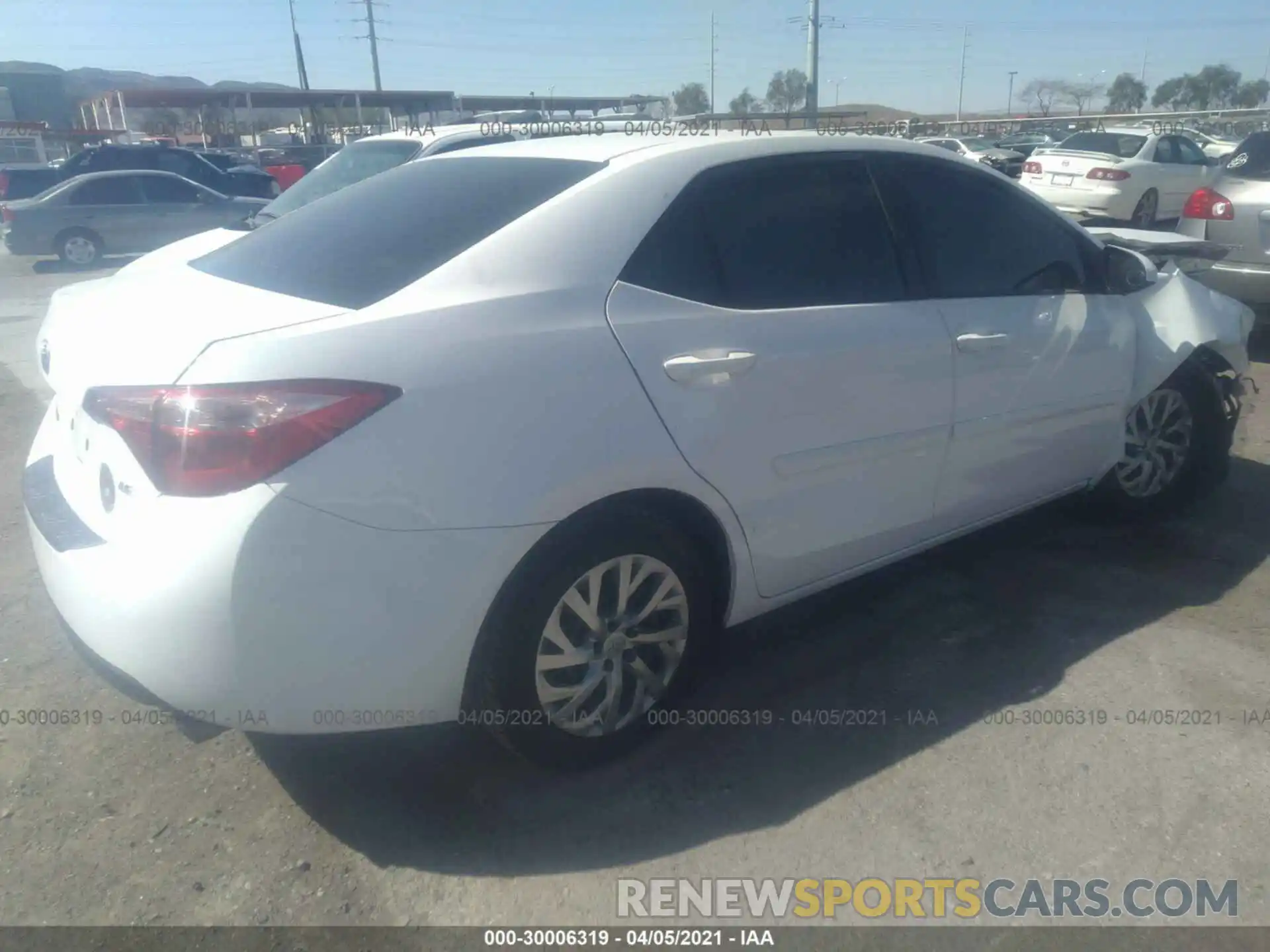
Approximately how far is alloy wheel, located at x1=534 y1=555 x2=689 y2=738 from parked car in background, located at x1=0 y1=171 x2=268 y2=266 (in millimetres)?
12985

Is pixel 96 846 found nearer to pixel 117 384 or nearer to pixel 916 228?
pixel 117 384

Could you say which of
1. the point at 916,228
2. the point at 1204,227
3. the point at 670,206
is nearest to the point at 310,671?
the point at 670,206

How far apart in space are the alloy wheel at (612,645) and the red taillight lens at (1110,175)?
1468 cm

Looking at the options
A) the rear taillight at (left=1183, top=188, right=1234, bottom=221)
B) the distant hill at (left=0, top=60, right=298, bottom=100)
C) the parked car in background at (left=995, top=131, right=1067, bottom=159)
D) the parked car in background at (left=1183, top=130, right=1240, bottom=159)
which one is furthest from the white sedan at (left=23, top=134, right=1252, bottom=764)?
the distant hill at (left=0, top=60, right=298, bottom=100)

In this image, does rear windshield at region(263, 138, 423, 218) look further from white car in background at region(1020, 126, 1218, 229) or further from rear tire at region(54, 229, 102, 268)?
white car in background at region(1020, 126, 1218, 229)

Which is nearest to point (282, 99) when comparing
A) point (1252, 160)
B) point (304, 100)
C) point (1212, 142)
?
point (304, 100)

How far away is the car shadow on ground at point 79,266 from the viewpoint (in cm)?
1435

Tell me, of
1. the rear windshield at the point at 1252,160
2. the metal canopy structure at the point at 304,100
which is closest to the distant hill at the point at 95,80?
the metal canopy structure at the point at 304,100

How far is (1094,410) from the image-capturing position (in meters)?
3.90

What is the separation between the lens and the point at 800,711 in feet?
10.3

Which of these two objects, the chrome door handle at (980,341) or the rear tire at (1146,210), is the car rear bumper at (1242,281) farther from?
the rear tire at (1146,210)

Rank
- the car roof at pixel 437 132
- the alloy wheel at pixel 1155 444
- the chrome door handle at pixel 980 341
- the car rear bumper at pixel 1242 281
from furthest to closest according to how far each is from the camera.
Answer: the car roof at pixel 437 132, the car rear bumper at pixel 1242 281, the alloy wheel at pixel 1155 444, the chrome door handle at pixel 980 341

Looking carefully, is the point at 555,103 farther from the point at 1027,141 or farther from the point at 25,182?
the point at 1027,141

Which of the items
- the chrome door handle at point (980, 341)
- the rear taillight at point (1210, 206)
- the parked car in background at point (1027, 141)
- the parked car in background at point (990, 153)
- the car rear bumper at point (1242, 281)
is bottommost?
the parked car in background at point (1027, 141)
